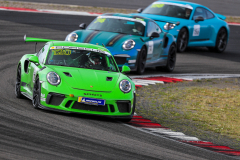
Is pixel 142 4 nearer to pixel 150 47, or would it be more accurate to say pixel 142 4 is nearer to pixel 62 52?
pixel 150 47

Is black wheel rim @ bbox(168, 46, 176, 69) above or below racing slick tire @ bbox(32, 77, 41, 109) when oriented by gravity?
below

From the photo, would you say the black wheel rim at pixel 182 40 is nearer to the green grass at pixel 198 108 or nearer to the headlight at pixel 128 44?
the green grass at pixel 198 108

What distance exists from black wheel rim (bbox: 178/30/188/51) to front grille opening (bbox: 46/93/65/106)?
971 centimetres

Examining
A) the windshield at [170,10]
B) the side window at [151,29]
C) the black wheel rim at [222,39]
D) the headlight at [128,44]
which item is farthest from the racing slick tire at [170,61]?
the black wheel rim at [222,39]

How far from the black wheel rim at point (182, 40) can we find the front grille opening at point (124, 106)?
916 cm

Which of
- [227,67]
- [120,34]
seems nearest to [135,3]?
[227,67]

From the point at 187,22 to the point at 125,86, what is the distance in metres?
9.51

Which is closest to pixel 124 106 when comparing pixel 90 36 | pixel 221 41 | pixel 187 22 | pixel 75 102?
pixel 75 102

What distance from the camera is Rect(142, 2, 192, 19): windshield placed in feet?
56.6

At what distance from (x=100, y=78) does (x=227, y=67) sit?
8987 millimetres

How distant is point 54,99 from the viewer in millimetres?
7648

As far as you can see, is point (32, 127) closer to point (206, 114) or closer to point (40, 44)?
point (206, 114)

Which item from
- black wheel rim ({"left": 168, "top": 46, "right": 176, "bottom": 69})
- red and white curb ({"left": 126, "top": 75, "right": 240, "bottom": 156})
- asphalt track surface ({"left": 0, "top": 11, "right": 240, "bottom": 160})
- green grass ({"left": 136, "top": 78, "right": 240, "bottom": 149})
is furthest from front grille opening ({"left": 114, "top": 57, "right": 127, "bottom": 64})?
red and white curb ({"left": 126, "top": 75, "right": 240, "bottom": 156})

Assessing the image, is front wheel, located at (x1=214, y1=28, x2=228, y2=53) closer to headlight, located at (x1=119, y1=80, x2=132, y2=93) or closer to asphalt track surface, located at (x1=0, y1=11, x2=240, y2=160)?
asphalt track surface, located at (x1=0, y1=11, x2=240, y2=160)
